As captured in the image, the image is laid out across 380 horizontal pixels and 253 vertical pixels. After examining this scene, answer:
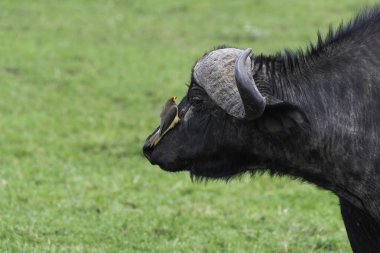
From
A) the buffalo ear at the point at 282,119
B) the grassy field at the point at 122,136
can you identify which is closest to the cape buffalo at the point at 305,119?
the buffalo ear at the point at 282,119

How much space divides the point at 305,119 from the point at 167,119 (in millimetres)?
953

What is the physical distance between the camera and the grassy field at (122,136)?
7441mm

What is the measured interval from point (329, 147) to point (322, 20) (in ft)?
39.3

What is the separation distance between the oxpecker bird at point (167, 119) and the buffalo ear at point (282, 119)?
0.63 metres

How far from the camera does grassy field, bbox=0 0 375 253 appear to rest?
7.44 meters

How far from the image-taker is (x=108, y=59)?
14.4m

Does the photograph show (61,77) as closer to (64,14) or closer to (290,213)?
(64,14)

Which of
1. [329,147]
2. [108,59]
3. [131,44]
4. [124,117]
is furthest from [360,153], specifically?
[131,44]

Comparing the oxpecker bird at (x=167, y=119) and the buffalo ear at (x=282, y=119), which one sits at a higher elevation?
the buffalo ear at (x=282, y=119)

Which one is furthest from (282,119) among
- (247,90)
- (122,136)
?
(122,136)

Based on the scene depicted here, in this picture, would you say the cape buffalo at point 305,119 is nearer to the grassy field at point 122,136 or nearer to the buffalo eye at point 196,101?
the buffalo eye at point 196,101

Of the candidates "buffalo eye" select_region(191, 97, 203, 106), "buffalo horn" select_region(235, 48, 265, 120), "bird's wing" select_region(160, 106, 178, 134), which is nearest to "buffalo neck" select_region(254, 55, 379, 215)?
"buffalo horn" select_region(235, 48, 265, 120)

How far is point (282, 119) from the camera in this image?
5453 millimetres

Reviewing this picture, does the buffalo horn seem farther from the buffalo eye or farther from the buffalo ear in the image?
the buffalo eye
